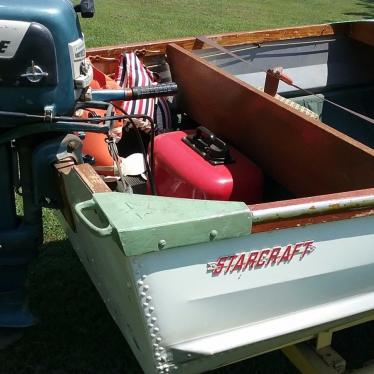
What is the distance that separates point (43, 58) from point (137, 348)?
2.78 ft

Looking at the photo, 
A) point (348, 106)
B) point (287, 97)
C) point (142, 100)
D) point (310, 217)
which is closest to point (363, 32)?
point (348, 106)

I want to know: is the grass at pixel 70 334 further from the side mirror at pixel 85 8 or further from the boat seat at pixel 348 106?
the side mirror at pixel 85 8

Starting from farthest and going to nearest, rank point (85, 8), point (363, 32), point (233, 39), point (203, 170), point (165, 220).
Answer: point (363, 32)
point (233, 39)
point (203, 170)
point (85, 8)
point (165, 220)

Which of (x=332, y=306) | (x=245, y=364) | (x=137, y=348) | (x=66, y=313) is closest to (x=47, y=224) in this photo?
(x=66, y=313)

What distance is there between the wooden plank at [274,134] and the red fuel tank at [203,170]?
0.33 ft

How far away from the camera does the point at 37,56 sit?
162 centimetres

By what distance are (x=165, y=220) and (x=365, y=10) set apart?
36.1 ft

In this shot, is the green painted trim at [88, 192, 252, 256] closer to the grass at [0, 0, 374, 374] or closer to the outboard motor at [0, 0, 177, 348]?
the outboard motor at [0, 0, 177, 348]

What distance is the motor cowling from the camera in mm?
1590

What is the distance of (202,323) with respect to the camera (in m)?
1.65

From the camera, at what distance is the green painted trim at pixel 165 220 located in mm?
1396

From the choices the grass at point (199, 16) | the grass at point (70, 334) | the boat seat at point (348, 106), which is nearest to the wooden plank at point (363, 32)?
the boat seat at point (348, 106)

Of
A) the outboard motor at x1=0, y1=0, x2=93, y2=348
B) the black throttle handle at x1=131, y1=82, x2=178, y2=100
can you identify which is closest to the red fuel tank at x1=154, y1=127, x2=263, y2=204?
the black throttle handle at x1=131, y1=82, x2=178, y2=100

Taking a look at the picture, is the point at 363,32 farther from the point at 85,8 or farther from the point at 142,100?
the point at 85,8
